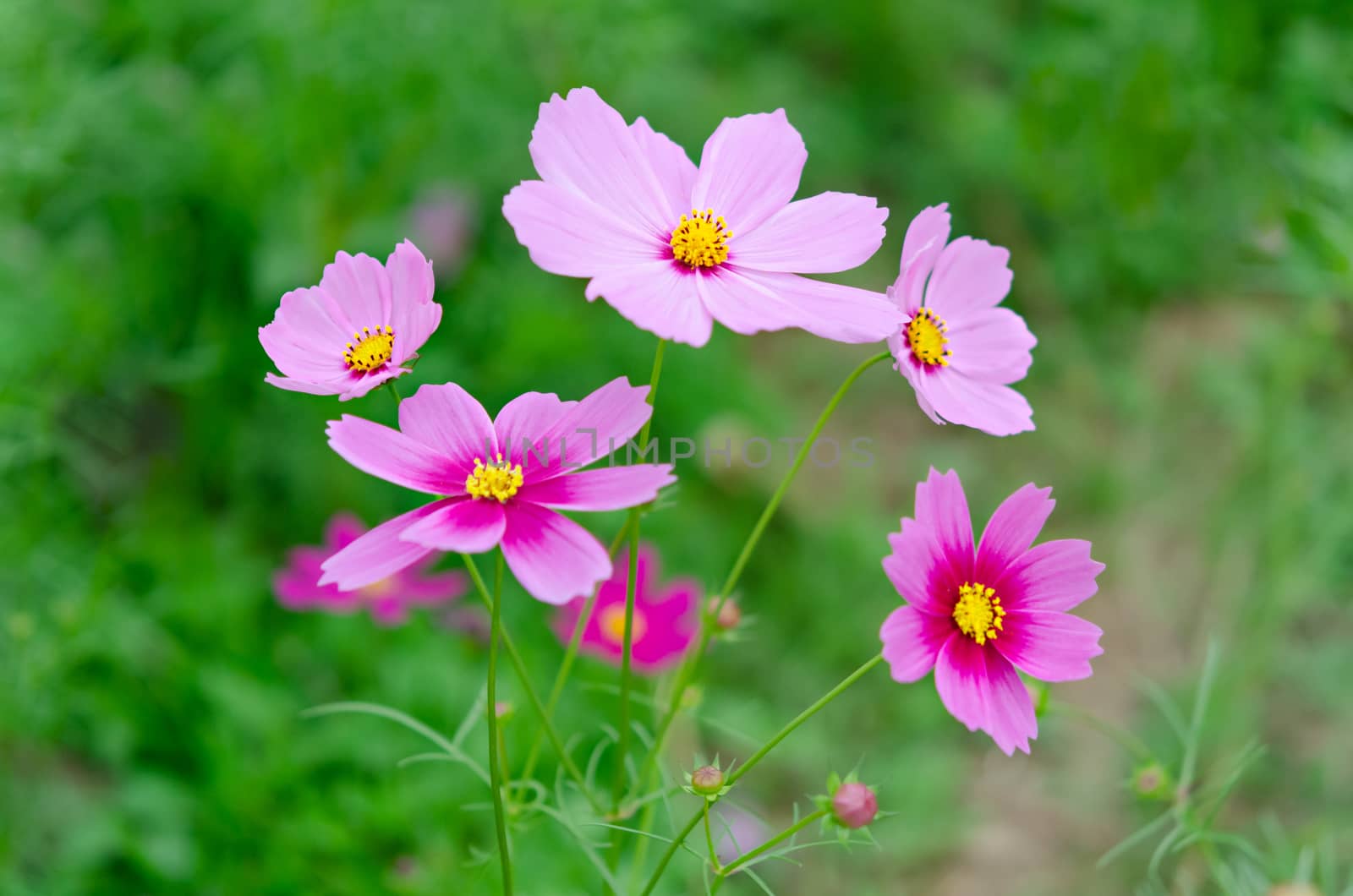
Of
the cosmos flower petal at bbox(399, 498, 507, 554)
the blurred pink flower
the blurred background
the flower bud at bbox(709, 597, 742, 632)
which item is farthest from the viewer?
the blurred pink flower

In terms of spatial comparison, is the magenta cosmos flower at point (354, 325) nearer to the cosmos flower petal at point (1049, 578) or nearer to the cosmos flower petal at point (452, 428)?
the cosmos flower petal at point (452, 428)

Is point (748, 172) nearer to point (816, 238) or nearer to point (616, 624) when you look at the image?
point (816, 238)

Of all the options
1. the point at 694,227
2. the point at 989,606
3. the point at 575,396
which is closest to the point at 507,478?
the point at 694,227

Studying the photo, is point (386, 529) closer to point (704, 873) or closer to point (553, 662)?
point (704, 873)

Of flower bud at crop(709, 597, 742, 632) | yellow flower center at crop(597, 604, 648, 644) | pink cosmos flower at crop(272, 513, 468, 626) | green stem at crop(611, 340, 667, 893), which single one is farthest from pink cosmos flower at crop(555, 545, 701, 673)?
green stem at crop(611, 340, 667, 893)

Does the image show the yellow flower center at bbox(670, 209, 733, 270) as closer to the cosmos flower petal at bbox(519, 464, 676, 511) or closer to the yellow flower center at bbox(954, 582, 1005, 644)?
the cosmos flower petal at bbox(519, 464, 676, 511)

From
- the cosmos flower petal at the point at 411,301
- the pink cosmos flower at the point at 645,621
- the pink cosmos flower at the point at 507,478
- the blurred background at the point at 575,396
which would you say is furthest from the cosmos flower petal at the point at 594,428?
the pink cosmos flower at the point at 645,621
